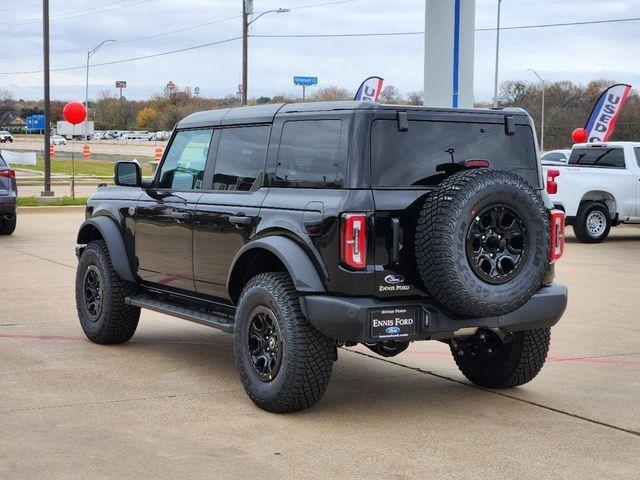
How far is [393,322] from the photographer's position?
18.9 ft

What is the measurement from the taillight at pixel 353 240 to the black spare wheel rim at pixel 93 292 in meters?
3.28

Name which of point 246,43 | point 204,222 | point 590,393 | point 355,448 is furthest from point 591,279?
point 246,43

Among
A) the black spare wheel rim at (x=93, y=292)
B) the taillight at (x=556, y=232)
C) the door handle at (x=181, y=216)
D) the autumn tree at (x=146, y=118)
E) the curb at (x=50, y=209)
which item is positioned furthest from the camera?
the autumn tree at (x=146, y=118)

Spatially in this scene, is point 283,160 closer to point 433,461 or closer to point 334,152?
point 334,152

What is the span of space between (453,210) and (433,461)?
4.59 feet

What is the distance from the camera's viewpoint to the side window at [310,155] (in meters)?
6.04

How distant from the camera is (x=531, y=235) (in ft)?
19.3

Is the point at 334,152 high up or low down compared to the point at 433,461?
up

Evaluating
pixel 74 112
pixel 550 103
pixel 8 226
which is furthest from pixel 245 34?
pixel 550 103

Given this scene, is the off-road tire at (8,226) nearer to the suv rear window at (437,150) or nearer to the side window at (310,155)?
the side window at (310,155)

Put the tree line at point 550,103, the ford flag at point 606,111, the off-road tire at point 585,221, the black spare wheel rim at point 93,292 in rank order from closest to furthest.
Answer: the black spare wheel rim at point 93,292, the off-road tire at point 585,221, the ford flag at point 606,111, the tree line at point 550,103

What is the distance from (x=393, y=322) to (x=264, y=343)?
3.08 feet

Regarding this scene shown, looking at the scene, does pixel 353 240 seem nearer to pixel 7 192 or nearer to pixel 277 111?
pixel 277 111

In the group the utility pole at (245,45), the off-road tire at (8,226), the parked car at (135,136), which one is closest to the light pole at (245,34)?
the utility pole at (245,45)
